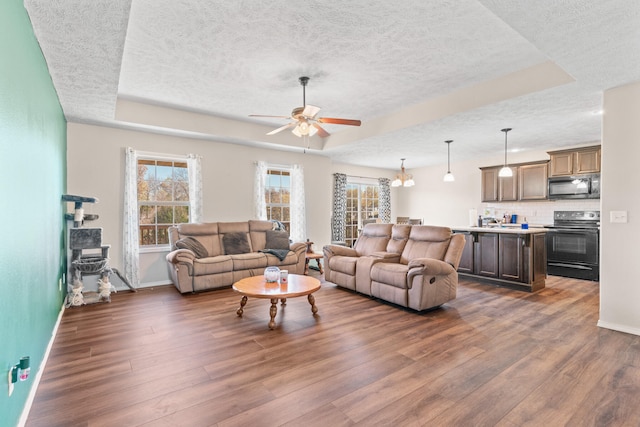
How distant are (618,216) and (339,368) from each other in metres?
3.28

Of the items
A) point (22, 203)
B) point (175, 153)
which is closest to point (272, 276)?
point (22, 203)

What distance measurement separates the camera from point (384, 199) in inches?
369

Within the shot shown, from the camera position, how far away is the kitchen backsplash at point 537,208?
6.24 m

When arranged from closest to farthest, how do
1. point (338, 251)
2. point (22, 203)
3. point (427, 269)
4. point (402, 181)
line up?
point (22, 203) < point (427, 269) < point (338, 251) < point (402, 181)

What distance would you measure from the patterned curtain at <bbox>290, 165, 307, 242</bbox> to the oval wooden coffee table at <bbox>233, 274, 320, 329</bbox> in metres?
2.97

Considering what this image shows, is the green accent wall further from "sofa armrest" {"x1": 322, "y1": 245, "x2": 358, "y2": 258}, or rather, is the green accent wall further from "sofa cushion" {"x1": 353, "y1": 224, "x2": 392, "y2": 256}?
"sofa cushion" {"x1": 353, "y1": 224, "x2": 392, "y2": 256}

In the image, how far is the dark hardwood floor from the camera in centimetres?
195

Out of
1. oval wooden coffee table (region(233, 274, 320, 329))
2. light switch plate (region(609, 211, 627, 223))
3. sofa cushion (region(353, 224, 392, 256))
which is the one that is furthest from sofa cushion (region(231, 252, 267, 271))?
light switch plate (region(609, 211, 627, 223))

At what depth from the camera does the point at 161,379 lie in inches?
92.7

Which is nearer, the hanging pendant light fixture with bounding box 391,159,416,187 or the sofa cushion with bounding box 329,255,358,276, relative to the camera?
the sofa cushion with bounding box 329,255,358,276

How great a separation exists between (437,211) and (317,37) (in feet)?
22.7

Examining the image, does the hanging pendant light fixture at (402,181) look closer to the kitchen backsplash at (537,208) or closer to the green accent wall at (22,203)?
the kitchen backsplash at (537,208)

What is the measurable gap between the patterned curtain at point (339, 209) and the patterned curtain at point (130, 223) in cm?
446

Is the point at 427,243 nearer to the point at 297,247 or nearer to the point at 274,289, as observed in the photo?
the point at 274,289
